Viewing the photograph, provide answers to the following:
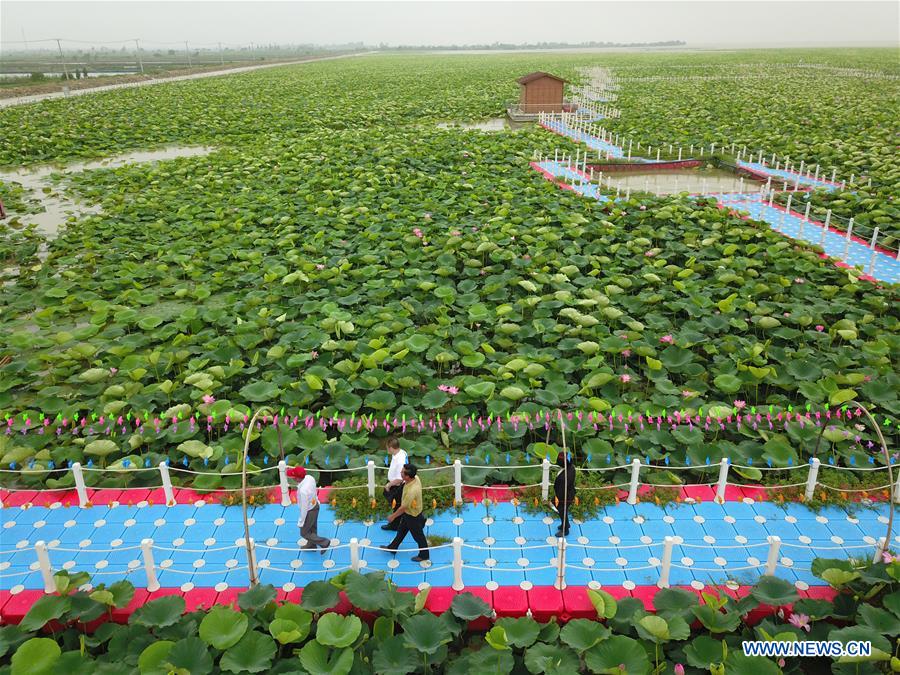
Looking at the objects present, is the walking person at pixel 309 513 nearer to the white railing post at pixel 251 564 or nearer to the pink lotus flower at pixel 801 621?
the white railing post at pixel 251 564

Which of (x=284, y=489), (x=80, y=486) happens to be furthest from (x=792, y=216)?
(x=80, y=486)

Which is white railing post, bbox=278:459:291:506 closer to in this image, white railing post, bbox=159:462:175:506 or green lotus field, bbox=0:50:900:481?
green lotus field, bbox=0:50:900:481

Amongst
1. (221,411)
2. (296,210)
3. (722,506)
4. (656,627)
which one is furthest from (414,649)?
(296,210)

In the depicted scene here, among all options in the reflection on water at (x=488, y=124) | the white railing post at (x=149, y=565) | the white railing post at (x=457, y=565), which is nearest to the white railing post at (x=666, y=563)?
the white railing post at (x=457, y=565)

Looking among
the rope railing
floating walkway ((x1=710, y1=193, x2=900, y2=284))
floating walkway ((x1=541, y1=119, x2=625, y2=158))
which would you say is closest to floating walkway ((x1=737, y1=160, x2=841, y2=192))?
floating walkway ((x1=710, y1=193, x2=900, y2=284))

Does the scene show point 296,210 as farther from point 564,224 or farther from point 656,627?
point 656,627
